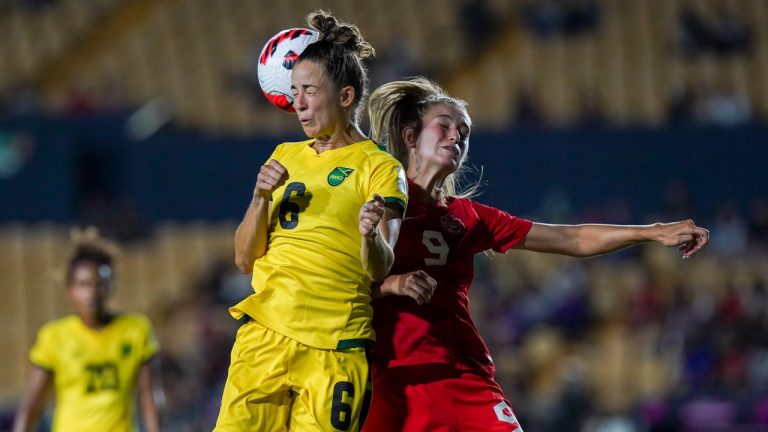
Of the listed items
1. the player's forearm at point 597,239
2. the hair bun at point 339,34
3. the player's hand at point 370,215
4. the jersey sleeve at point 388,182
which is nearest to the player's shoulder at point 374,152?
the jersey sleeve at point 388,182

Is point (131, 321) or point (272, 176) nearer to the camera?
point (272, 176)

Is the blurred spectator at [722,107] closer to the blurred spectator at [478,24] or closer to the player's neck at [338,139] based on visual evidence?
the blurred spectator at [478,24]

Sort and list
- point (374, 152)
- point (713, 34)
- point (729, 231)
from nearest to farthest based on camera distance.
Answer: point (374, 152) → point (729, 231) → point (713, 34)

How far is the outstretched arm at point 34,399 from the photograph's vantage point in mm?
6402

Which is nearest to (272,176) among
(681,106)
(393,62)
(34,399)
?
(34,399)

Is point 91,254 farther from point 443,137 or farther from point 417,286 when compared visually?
point 417,286

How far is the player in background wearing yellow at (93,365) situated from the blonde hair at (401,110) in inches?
74.2

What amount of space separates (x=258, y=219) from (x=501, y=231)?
1.35 meters

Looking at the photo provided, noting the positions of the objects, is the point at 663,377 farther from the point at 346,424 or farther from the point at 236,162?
the point at 346,424

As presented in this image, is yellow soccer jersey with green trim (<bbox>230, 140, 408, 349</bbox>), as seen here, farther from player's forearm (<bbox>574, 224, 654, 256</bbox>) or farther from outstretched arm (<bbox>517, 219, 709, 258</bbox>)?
player's forearm (<bbox>574, 224, 654, 256</bbox>)

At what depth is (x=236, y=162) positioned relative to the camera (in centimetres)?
1603

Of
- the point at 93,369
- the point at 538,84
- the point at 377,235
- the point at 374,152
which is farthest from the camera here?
the point at 538,84

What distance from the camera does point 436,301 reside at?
5375 millimetres

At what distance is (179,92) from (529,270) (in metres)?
5.87
